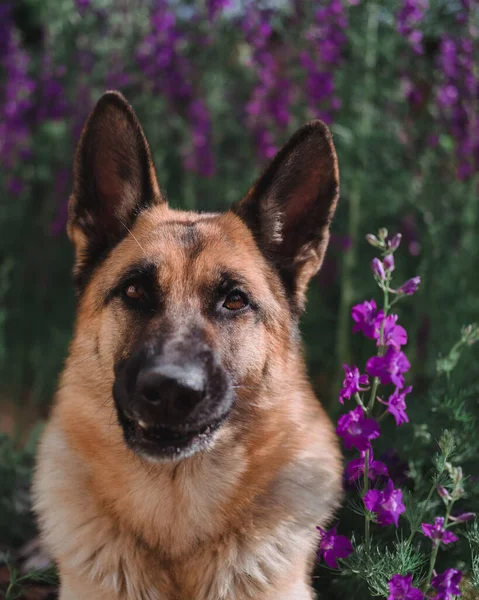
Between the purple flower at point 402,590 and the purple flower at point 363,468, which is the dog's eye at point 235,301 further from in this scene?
the purple flower at point 402,590

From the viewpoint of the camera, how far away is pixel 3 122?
5492 mm

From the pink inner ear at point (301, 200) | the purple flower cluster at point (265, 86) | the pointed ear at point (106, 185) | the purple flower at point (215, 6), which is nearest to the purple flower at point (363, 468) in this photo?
the pink inner ear at point (301, 200)

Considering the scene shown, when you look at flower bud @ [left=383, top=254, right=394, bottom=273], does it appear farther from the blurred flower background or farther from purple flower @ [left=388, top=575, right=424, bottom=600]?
the blurred flower background

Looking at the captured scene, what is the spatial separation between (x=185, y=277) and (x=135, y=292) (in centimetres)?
20

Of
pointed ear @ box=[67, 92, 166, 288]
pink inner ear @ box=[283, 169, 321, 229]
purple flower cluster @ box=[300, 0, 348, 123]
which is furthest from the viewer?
purple flower cluster @ box=[300, 0, 348, 123]

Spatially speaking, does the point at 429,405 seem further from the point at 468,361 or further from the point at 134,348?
the point at 134,348

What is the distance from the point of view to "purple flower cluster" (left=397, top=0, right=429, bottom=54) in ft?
14.3

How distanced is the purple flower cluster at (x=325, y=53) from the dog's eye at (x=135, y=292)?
8.08ft

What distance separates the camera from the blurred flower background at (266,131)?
15.0 ft

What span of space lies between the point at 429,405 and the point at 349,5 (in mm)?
2797

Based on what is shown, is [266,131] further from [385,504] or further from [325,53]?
[385,504]

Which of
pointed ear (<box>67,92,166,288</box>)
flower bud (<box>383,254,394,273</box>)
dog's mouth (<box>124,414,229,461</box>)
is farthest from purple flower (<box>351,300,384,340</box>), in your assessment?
pointed ear (<box>67,92,166,288</box>)

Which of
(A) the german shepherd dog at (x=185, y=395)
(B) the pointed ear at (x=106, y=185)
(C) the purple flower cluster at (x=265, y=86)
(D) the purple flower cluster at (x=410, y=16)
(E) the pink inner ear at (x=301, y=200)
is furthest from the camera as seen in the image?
(C) the purple flower cluster at (x=265, y=86)

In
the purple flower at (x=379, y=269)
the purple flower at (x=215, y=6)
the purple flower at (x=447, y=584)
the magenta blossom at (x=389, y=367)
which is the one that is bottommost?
the purple flower at (x=447, y=584)
